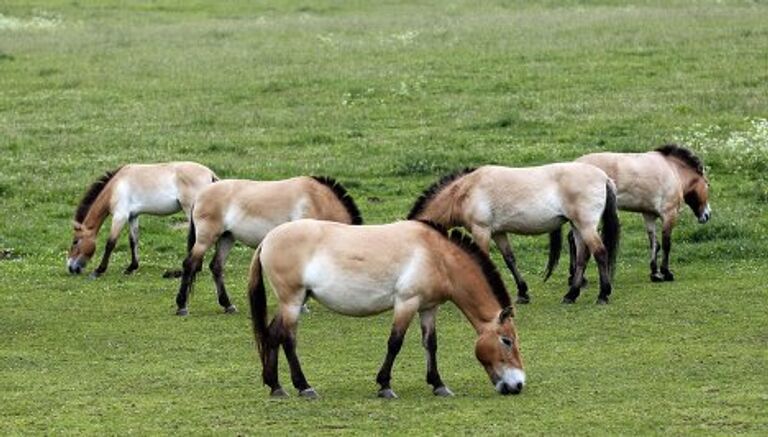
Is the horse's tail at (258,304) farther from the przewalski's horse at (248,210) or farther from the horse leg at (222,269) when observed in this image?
the horse leg at (222,269)

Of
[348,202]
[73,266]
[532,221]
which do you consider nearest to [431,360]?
[348,202]

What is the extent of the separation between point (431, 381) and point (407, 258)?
1034 mm

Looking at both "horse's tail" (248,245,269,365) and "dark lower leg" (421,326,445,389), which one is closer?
"dark lower leg" (421,326,445,389)

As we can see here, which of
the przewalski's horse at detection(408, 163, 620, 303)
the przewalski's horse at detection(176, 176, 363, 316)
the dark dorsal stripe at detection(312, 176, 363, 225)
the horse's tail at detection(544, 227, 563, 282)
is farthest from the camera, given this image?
the horse's tail at detection(544, 227, 563, 282)

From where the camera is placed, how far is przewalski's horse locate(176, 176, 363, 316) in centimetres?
1689

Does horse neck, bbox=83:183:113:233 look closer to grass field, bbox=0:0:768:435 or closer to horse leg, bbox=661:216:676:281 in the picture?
grass field, bbox=0:0:768:435

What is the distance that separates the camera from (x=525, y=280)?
62.7ft

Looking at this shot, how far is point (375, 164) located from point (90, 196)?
617 centimetres

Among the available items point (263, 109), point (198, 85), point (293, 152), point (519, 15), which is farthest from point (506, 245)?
point (519, 15)

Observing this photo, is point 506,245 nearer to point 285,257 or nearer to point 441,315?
point 441,315

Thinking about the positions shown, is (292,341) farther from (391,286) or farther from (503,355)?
(503,355)

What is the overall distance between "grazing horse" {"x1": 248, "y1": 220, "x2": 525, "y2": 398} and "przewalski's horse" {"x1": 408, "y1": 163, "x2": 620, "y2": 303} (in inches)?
190

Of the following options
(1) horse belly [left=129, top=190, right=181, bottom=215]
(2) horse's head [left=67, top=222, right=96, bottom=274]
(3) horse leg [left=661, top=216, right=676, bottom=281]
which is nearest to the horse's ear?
(3) horse leg [left=661, top=216, right=676, bottom=281]

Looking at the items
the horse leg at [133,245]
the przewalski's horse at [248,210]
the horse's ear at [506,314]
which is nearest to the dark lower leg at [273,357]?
the horse's ear at [506,314]
